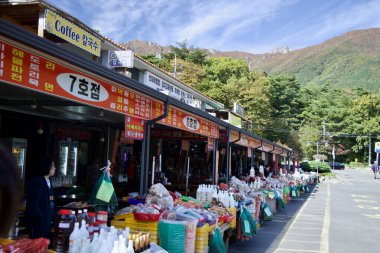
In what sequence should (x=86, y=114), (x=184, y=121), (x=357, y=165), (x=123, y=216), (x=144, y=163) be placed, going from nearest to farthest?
1. (x=123, y=216)
2. (x=144, y=163)
3. (x=184, y=121)
4. (x=86, y=114)
5. (x=357, y=165)

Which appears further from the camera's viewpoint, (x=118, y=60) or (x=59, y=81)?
(x=118, y=60)

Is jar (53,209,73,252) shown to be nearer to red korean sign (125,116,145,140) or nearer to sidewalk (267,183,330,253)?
red korean sign (125,116,145,140)

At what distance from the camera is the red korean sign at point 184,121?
23.1ft

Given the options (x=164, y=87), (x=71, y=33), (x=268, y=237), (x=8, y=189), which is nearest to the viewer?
(x=8, y=189)

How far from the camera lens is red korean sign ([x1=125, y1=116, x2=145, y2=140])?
6087 mm

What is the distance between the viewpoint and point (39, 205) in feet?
14.9

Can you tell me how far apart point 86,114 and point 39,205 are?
4.97 m

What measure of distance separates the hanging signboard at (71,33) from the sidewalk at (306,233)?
8054 mm

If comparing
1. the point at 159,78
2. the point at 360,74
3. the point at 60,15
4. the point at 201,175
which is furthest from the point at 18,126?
the point at 360,74

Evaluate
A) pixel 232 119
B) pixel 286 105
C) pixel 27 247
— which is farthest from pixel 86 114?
pixel 286 105

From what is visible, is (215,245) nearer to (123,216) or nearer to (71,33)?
(123,216)

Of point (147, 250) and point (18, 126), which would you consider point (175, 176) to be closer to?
point (18, 126)

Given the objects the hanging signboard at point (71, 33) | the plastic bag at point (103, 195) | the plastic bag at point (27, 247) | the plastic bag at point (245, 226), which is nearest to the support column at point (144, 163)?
the plastic bag at point (103, 195)

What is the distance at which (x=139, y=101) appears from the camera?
20.7ft
